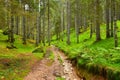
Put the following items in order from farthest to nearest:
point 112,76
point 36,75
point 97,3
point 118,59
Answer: point 97,3 → point 36,75 → point 118,59 → point 112,76

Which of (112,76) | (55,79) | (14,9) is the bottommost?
(55,79)

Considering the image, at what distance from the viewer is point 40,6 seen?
45594mm

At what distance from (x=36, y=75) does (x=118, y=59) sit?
16.4 feet

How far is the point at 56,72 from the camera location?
49.5 feet

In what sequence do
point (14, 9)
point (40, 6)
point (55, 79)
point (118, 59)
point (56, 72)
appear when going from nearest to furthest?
1. point (118, 59)
2. point (55, 79)
3. point (56, 72)
4. point (14, 9)
5. point (40, 6)

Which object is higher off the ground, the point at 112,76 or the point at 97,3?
the point at 97,3

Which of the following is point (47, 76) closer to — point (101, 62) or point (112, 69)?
point (101, 62)

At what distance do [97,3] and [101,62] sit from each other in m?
17.5

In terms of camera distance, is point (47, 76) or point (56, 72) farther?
point (56, 72)

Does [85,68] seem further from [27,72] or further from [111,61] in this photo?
[27,72]

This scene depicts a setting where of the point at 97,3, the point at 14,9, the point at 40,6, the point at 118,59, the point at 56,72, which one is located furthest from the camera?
the point at 40,6

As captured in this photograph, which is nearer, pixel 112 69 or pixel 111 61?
pixel 112 69

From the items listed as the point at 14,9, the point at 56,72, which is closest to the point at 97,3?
the point at 14,9

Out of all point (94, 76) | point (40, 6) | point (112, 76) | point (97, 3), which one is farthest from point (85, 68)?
point (40, 6)
